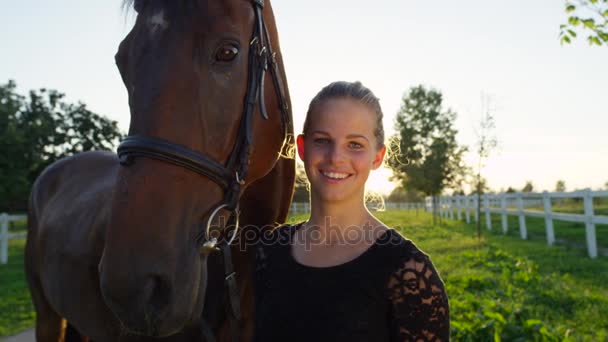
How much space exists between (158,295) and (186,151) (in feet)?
1.46

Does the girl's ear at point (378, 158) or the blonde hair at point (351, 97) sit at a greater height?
Result: the blonde hair at point (351, 97)

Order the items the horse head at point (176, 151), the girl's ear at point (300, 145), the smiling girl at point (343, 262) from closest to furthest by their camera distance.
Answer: the horse head at point (176, 151) < the smiling girl at point (343, 262) < the girl's ear at point (300, 145)

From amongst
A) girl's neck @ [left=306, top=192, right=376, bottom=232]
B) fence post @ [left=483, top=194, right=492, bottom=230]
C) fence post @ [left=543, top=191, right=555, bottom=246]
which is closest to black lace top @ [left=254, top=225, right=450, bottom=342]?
girl's neck @ [left=306, top=192, right=376, bottom=232]

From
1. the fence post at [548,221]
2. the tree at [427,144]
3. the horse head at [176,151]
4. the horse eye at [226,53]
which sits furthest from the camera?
the tree at [427,144]

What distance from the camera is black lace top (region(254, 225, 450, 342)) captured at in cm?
139

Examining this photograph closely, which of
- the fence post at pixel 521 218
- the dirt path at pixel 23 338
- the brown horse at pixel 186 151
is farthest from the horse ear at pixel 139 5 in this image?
the fence post at pixel 521 218

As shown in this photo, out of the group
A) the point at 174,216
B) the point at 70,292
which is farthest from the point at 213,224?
the point at 70,292

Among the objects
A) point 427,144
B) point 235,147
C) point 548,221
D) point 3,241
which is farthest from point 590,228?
point 427,144

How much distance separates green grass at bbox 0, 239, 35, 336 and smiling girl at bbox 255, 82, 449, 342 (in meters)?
5.48

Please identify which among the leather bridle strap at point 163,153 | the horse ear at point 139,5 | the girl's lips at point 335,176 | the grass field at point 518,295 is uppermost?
the horse ear at point 139,5

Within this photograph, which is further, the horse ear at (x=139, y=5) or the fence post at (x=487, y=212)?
the fence post at (x=487, y=212)

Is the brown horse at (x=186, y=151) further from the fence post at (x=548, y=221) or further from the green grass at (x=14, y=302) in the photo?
the fence post at (x=548, y=221)

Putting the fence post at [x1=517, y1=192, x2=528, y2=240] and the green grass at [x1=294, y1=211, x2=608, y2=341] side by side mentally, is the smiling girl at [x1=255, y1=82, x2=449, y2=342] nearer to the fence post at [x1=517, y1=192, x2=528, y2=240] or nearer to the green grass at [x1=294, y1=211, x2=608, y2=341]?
the green grass at [x1=294, y1=211, x2=608, y2=341]

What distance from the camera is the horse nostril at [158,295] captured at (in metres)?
1.30
